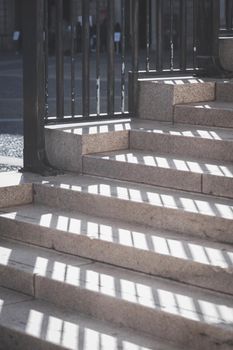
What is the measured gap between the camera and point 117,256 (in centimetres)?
637

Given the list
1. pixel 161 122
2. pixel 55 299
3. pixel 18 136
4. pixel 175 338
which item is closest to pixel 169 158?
pixel 161 122

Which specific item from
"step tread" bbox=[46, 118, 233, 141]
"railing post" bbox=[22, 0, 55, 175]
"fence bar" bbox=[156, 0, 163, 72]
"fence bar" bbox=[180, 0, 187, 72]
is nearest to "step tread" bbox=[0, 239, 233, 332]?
"railing post" bbox=[22, 0, 55, 175]

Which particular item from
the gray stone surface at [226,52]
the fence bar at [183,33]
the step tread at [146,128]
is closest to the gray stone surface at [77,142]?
the step tread at [146,128]

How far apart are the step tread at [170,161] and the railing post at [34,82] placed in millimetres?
568

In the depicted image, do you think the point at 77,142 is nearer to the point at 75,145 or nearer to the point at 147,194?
the point at 75,145

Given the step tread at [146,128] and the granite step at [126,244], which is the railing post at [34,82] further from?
the granite step at [126,244]

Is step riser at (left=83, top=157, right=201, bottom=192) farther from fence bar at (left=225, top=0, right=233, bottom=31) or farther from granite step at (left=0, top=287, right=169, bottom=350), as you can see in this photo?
fence bar at (left=225, top=0, right=233, bottom=31)

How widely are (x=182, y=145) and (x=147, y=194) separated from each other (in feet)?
2.63

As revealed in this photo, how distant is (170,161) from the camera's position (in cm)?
739

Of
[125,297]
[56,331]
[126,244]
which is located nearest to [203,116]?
[126,244]

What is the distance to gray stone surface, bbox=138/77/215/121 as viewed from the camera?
8445 millimetres

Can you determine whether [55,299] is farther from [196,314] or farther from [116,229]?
[196,314]

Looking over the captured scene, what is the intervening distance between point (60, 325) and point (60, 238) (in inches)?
37.4

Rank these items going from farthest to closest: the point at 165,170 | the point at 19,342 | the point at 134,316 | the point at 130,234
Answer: the point at 165,170 < the point at 130,234 < the point at 19,342 < the point at 134,316
